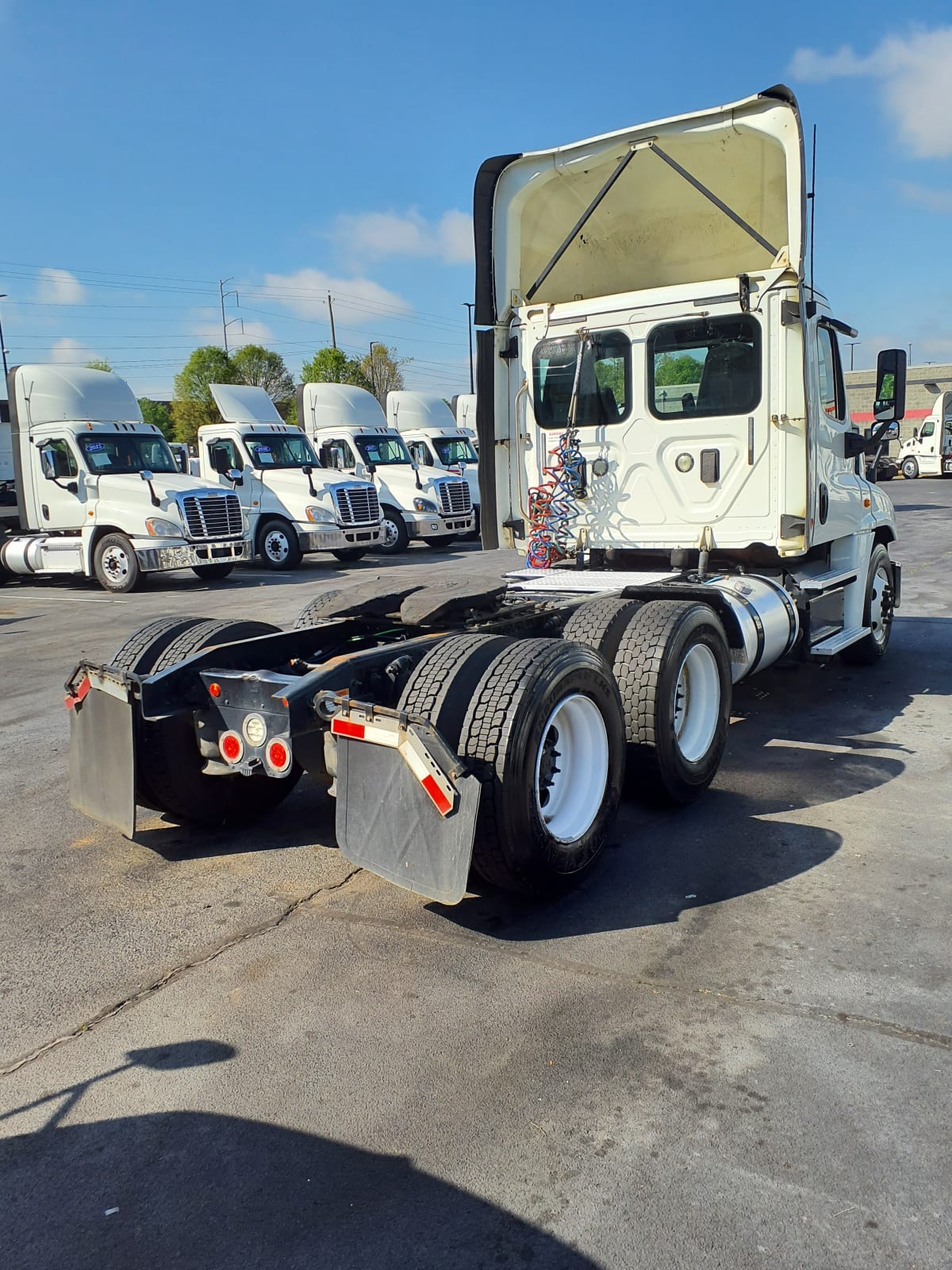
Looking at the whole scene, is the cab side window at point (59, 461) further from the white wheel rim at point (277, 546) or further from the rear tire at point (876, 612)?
the rear tire at point (876, 612)

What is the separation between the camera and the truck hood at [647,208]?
636 cm

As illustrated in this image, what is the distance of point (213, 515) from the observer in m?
16.4

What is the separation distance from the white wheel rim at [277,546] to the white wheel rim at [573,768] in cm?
1547

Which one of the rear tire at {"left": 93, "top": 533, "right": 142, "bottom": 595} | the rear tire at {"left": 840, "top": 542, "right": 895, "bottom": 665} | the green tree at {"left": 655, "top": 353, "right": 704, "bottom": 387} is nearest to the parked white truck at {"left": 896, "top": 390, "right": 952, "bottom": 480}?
the rear tire at {"left": 93, "top": 533, "right": 142, "bottom": 595}

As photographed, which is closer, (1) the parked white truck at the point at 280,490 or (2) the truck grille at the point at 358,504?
(1) the parked white truck at the point at 280,490

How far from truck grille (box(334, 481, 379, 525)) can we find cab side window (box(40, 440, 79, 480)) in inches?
193

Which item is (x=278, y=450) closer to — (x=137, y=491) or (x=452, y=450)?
(x=137, y=491)

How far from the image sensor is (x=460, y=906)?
157 inches

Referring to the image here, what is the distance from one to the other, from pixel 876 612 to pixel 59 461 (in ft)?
43.0

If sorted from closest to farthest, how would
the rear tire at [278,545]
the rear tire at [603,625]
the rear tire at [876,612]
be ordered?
the rear tire at [603,625]
the rear tire at [876,612]
the rear tire at [278,545]

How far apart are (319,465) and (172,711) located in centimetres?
1663

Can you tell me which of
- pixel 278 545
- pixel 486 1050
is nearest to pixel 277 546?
pixel 278 545

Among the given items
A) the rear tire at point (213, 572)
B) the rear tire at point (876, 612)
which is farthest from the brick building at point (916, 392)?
the rear tire at point (876, 612)

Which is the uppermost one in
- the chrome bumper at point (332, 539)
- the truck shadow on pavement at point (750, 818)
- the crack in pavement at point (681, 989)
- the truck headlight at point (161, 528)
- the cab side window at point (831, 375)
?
the cab side window at point (831, 375)
